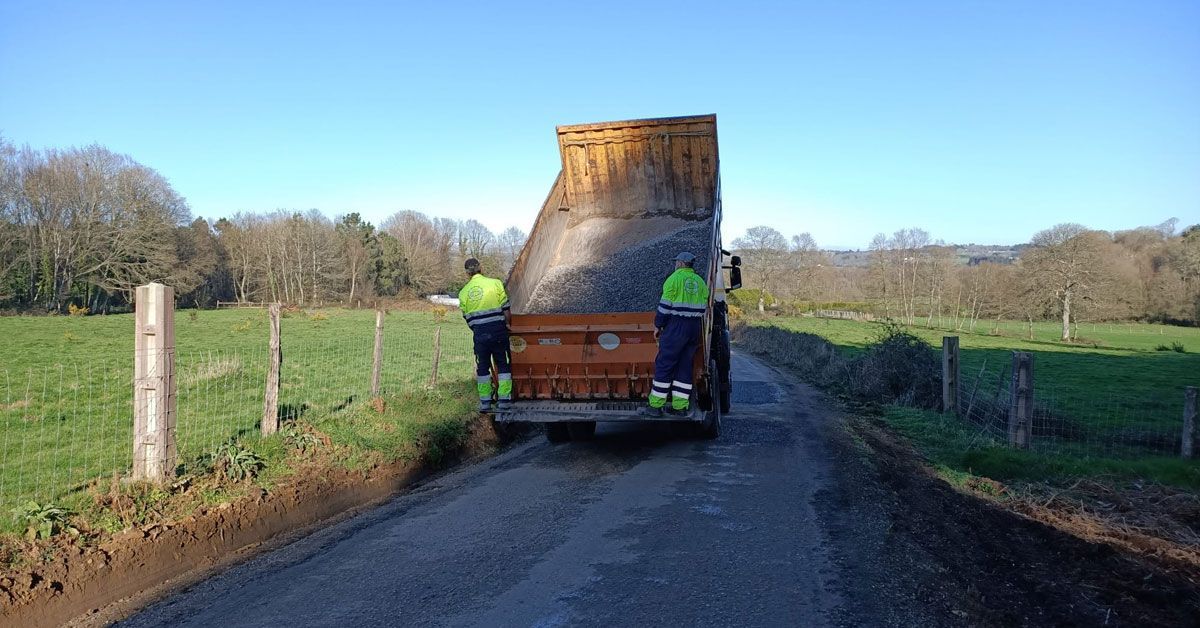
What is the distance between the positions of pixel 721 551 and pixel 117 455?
20.2 ft

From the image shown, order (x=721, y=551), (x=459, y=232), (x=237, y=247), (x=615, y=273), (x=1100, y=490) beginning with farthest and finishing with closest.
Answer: (x=459, y=232) → (x=237, y=247) → (x=615, y=273) → (x=1100, y=490) → (x=721, y=551)

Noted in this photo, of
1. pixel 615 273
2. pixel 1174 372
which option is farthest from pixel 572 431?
pixel 1174 372

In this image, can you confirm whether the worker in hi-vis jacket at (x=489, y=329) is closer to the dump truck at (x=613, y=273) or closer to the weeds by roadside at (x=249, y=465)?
the dump truck at (x=613, y=273)

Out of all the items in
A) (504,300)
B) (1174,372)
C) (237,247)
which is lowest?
(1174,372)

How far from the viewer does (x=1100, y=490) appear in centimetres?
721

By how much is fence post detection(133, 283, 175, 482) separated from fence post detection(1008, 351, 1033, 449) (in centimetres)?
958

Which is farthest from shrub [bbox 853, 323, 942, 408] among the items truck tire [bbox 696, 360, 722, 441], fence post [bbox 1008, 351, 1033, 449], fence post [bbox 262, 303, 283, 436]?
fence post [bbox 262, 303, 283, 436]

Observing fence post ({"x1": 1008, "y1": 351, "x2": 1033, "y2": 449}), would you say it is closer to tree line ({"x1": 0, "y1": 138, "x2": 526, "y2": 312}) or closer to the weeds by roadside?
the weeds by roadside

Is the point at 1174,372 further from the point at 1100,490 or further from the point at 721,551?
the point at 721,551

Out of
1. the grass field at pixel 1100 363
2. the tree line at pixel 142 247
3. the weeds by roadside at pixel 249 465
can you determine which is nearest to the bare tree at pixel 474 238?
the tree line at pixel 142 247

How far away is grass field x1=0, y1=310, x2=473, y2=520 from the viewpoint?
7.18m

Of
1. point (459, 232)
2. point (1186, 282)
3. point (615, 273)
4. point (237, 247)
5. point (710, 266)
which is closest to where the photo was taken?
point (710, 266)

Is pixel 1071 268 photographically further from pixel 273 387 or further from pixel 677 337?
pixel 273 387

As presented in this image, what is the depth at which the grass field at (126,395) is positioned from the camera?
7176 millimetres
